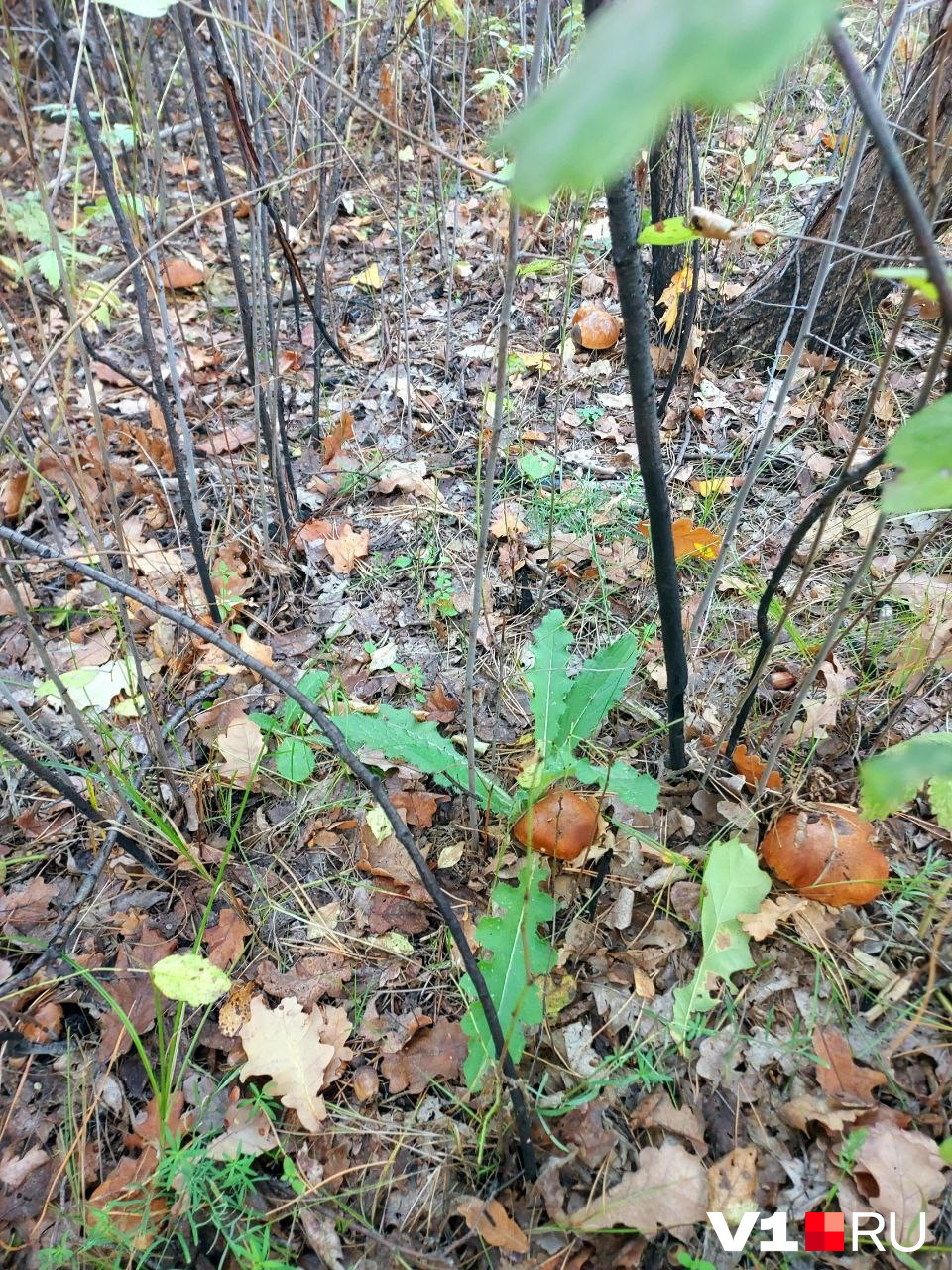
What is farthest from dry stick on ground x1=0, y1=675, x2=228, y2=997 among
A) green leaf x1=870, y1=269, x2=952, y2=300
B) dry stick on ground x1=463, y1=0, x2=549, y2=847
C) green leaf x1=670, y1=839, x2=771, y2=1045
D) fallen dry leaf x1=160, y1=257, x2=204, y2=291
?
fallen dry leaf x1=160, y1=257, x2=204, y2=291

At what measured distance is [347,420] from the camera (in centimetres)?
266

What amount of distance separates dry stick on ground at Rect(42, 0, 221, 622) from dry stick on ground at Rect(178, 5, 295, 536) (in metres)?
0.22

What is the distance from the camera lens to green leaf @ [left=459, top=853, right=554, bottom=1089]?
1.18m

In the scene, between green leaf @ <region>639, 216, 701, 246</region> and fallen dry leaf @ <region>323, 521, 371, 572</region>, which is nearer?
green leaf @ <region>639, 216, 701, 246</region>

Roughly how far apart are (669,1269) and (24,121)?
222 centimetres

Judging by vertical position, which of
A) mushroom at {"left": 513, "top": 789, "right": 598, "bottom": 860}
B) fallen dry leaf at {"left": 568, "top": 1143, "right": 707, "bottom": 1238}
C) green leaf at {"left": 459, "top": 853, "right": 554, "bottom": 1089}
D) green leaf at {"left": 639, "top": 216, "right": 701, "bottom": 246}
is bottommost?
fallen dry leaf at {"left": 568, "top": 1143, "right": 707, "bottom": 1238}

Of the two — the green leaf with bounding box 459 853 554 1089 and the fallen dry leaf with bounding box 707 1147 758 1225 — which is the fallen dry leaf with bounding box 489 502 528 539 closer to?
the green leaf with bounding box 459 853 554 1089

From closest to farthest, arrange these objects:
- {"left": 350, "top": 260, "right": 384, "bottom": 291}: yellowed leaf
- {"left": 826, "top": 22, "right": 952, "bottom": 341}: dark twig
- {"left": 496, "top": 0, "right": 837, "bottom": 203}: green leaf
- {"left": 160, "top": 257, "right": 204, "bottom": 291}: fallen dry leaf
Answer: {"left": 496, "top": 0, "right": 837, "bottom": 203}: green leaf < {"left": 826, "top": 22, "right": 952, "bottom": 341}: dark twig < {"left": 350, "top": 260, "right": 384, "bottom": 291}: yellowed leaf < {"left": 160, "top": 257, "right": 204, "bottom": 291}: fallen dry leaf

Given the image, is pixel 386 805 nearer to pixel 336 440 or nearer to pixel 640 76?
pixel 640 76

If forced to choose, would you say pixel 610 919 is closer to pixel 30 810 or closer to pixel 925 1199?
pixel 925 1199

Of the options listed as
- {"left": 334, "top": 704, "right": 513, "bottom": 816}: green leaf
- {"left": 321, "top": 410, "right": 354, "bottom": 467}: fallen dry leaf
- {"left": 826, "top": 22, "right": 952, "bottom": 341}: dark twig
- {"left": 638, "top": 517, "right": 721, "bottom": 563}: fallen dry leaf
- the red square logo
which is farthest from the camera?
{"left": 321, "top": 410, "right": 354, "bottom": 467}: fallen dry leaf

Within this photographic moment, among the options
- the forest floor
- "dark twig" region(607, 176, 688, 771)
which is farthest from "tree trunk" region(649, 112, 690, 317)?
"dark twig" region(607, 176, 688, 771)

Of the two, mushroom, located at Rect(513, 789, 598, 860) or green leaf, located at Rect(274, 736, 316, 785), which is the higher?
mushroom, located at Rect(513, 789, 598, 860)

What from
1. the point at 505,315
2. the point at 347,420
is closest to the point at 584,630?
the point at 505,315
